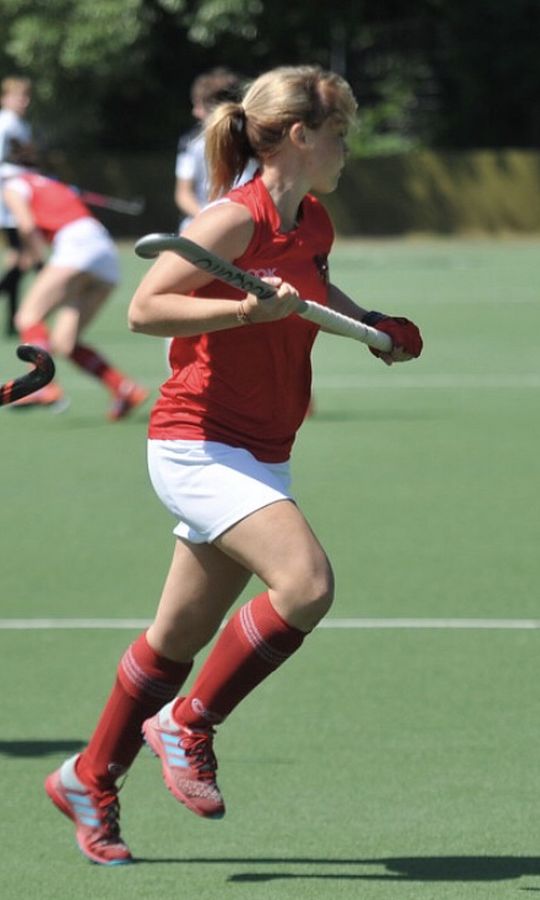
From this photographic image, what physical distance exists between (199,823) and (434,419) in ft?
26.8

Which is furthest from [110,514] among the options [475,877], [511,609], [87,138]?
[87,138]

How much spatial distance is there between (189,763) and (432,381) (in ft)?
35.6

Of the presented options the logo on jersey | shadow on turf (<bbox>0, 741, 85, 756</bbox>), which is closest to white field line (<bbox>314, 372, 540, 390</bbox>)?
shadow on turf (<bbox>0, 741, 85, 756</bbox>)

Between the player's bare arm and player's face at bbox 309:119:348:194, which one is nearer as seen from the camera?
the player's bare arm

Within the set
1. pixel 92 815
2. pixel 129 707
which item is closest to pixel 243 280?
pixel 129 707

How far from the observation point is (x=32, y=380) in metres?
4.29

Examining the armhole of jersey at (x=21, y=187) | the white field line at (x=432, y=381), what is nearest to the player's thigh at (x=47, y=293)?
the armhole of jersey at (x=21, y=187)

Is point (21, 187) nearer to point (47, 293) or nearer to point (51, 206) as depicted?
point (51, 206)

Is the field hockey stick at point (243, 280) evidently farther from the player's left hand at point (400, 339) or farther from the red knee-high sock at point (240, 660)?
the red knee-high sock at point (240, 660)

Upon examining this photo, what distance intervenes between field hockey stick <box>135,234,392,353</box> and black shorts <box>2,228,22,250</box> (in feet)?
50.4

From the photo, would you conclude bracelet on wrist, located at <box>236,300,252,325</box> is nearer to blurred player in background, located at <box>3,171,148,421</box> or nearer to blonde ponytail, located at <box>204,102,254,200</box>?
blonde ponytail, located at <box>204,102,254,200</box>

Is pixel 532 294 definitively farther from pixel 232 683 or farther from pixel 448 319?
pixel 232 683

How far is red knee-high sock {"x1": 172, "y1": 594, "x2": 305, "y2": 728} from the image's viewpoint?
14.6ft

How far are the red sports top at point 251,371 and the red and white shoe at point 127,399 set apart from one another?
7.99 meters
